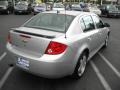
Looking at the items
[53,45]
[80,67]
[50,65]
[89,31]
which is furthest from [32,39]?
[89,31]

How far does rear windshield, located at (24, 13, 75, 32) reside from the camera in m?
5.00

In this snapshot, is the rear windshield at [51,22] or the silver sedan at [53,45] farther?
the rear windshield at [51,22]

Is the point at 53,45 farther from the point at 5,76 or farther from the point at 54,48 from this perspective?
the point at 5,76

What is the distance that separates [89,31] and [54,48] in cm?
169

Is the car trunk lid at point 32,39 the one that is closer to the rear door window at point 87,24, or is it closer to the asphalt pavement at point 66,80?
the asphalt pavement at point 66,80

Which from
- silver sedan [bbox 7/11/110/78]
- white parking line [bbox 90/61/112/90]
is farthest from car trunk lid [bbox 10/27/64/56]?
white parking line [bbox 90/61/112/90]

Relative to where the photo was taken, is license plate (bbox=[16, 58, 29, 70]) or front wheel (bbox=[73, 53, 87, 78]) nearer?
license plate (bbox=[16, 58, 29, 70])

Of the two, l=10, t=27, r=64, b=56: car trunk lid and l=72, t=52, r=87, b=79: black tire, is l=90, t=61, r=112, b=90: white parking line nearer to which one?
l=72, t=52, r=87, b=79: black tire

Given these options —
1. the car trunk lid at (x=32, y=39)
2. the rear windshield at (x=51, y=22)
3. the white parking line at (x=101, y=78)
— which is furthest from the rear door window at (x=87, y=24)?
the white parking line at (x=101, y=78)

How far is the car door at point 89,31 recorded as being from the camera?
17.6ft

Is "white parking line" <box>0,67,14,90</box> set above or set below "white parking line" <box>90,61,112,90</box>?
above

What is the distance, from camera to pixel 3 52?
23.7ft

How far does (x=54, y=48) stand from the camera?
13.9ft

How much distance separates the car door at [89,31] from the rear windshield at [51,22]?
413 mm
